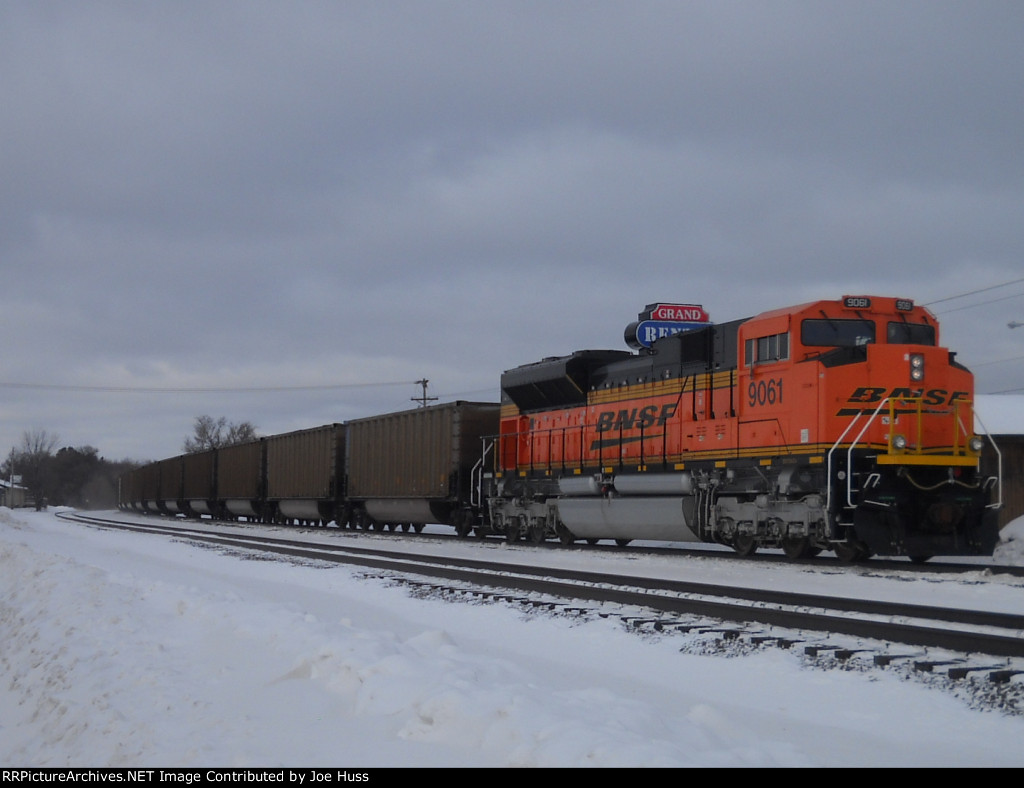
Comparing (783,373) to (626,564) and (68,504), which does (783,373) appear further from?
(68,504)

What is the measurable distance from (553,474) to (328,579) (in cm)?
874

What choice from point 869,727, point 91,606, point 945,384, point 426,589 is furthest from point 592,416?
point 869,727

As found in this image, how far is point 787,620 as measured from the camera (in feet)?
28.9

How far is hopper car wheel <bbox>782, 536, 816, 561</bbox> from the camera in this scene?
15598mm

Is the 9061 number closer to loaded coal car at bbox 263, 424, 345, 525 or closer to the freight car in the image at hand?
the freight car

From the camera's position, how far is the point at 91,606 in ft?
38.6

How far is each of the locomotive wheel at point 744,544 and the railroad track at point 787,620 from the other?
157 inches

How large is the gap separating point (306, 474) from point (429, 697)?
32.2 metres

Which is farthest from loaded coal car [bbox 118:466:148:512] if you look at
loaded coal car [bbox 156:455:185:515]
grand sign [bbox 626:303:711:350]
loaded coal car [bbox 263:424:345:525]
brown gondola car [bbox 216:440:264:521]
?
grand sign [bbox 626:303:711:350]

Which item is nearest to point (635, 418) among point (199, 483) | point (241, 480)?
point (241, 480)

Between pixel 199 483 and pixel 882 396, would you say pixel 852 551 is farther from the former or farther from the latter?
pixel 199 483

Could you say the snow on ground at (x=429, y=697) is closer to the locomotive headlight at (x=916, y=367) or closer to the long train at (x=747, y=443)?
the long train at (x=747, y=443)

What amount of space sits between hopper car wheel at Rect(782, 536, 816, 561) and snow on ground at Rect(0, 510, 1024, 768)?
3921 mm

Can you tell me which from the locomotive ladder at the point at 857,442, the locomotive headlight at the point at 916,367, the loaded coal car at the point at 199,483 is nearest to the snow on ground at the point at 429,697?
the locomotive ladder at the point at 857,442
